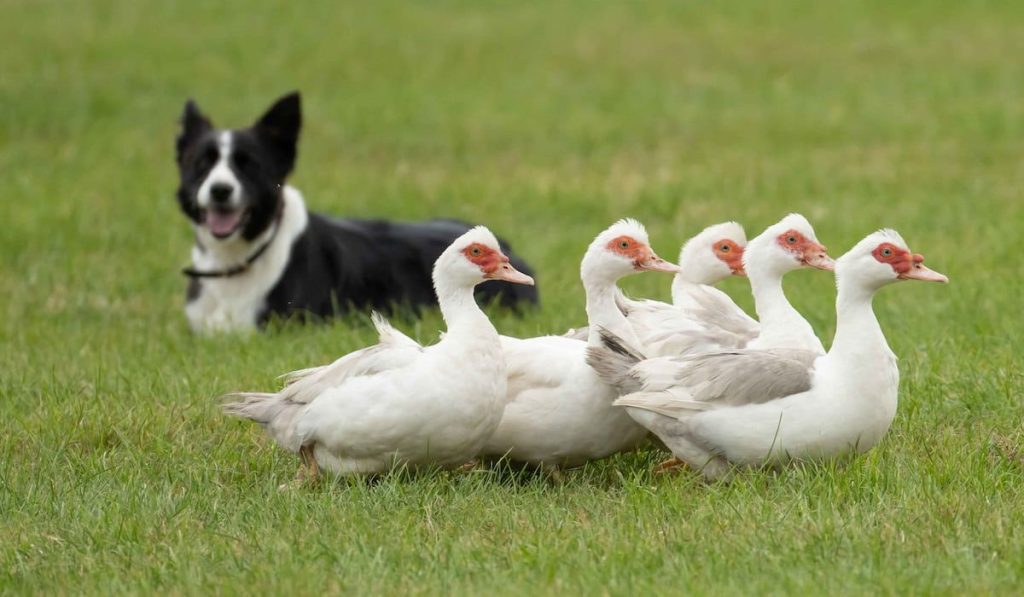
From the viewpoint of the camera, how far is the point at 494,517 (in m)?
5.04

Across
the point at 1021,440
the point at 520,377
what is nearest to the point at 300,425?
the point at 520,377

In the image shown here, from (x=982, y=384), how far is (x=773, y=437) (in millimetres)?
1525

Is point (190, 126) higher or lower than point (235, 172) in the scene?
higher

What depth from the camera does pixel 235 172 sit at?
30.5 feet

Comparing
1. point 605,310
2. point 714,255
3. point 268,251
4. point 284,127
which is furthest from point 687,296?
point 284,127

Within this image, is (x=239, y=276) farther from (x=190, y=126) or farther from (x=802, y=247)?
(x=802, y=247)

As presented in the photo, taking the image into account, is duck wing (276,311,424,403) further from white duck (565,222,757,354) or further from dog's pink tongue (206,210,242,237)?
dog's pink tongue (206,210,242,237)

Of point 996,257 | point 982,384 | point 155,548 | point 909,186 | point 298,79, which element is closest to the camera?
point 155,548

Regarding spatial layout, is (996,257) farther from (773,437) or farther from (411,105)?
(411,105)

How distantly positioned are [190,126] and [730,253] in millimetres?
4172

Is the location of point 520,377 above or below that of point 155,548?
above

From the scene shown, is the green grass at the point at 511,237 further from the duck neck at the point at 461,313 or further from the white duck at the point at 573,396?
the duck neck at the point at 461,313

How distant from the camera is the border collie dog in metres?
9.21

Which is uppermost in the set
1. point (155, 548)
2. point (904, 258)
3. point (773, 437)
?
point (904, 258)
